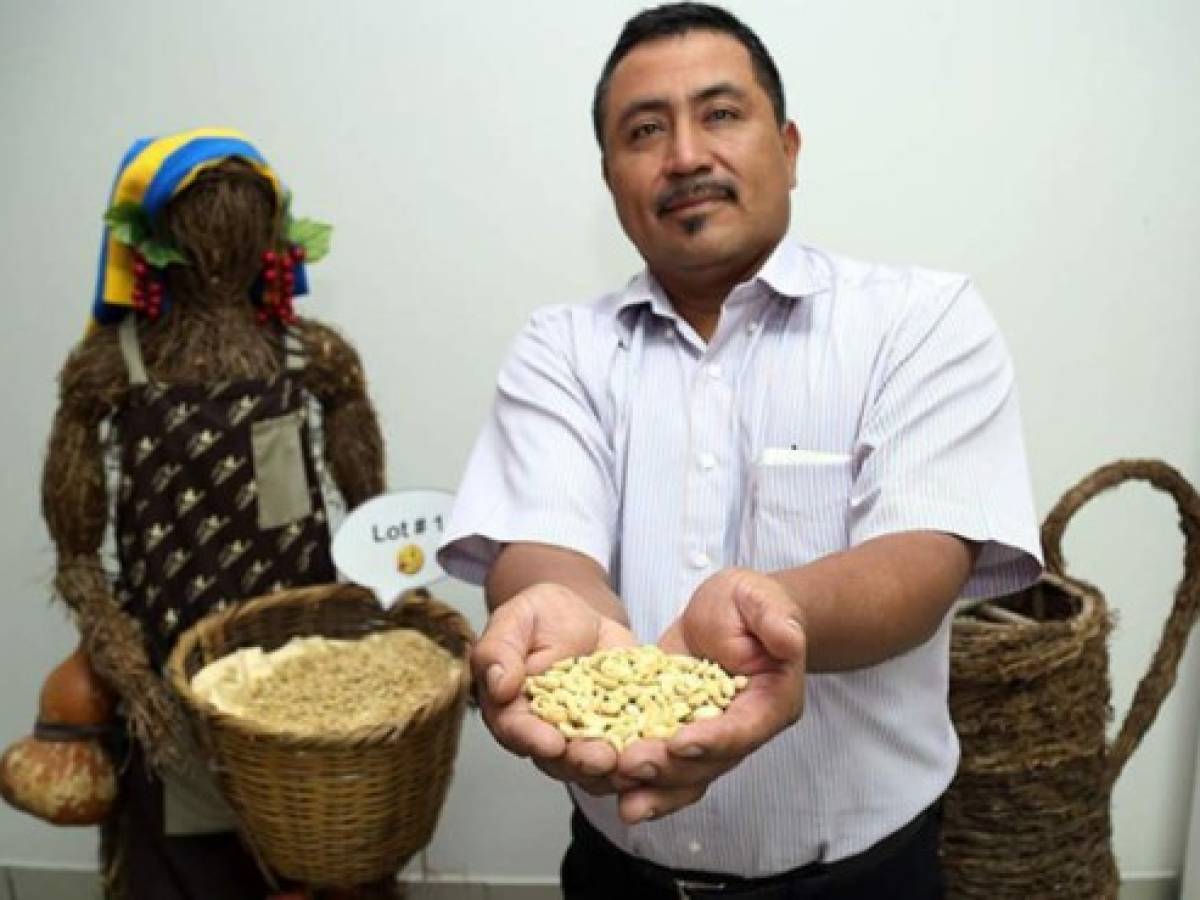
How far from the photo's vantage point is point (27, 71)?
1.73 metres

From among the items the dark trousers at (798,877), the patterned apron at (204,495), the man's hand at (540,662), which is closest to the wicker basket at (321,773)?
the patterned apron at (204,495)

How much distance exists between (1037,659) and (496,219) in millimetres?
1022

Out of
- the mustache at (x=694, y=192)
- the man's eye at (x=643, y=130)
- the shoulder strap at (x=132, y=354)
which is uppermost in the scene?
the man's eye at (x=643, y=130)

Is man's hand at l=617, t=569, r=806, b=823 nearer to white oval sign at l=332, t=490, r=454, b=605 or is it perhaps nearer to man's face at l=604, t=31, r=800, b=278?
man's face at l=604, t=31, r=800, b=278

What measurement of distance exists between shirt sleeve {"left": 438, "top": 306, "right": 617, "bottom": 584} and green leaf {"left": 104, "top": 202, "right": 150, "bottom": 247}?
57 centimetres

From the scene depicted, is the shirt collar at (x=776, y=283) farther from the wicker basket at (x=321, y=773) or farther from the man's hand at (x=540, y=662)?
the wicker basket at (x=321, y=773)

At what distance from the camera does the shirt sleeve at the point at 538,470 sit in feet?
3.28

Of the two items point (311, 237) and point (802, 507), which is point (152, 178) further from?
point (802, 507)

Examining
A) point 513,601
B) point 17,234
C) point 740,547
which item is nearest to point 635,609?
point 740,547

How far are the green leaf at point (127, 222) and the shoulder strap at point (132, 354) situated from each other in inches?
4.7

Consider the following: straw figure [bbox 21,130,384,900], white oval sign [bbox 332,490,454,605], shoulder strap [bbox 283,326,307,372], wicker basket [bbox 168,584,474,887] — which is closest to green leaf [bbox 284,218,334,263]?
straw figure [bbox 21,130,384,900]

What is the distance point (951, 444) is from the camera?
0.91 meters

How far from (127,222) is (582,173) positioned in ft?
2.21

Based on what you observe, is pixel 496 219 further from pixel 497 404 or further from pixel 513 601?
pixel 513 601
